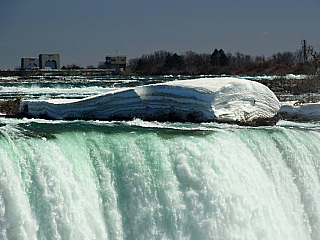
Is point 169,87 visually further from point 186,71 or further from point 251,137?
point 186,71

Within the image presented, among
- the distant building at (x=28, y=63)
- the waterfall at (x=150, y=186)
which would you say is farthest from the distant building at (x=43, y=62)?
the waterfall at (x=150, y=186)

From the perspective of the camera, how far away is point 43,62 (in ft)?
410

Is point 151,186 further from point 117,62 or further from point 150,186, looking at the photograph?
point 117,62

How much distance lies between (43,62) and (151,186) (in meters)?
118

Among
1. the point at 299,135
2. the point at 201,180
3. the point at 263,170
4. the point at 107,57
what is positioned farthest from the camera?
the point at 107,57

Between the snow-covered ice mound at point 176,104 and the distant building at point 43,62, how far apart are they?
108 m

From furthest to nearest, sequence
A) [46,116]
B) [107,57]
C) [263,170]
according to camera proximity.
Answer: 1. [107,57]
2. [46,116]
3. [263,170]

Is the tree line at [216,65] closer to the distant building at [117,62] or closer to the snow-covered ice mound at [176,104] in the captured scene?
the distant building at [117,62]

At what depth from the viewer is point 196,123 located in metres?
16.6

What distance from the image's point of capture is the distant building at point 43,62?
123625 millimetres

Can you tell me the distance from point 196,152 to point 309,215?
3649 mm

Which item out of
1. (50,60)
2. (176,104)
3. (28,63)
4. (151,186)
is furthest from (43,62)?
(151,186)

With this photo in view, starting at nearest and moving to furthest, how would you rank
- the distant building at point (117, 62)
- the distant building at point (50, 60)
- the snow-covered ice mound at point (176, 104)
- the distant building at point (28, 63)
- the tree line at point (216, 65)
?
the snow-covered ice mound at point (176, 104), the tree line at point (216, 65), the distant building at point (28, 63), the distant building at point (50, 60), the distant building at point (117, 62)

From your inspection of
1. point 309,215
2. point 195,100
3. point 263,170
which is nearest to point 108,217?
point 263,170
